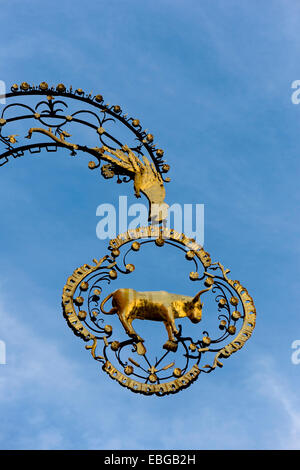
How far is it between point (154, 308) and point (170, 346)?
1.56 feet

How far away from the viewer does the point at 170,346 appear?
1034 cm

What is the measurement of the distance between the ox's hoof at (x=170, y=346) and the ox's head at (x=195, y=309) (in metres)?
0.41

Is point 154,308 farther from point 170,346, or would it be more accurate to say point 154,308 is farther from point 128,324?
point 170,346

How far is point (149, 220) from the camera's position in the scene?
11391mm

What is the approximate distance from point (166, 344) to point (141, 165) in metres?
2.70

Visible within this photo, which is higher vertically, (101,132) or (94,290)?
(101,132)

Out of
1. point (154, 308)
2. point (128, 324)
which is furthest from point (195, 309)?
point (128, 324)

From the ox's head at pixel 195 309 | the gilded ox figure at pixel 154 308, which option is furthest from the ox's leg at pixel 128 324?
the ox's head at pixel 195 309
